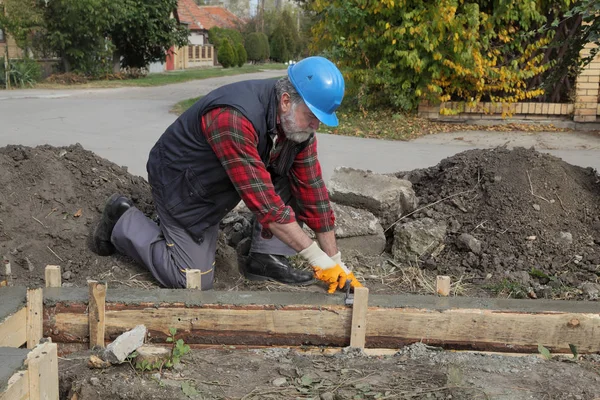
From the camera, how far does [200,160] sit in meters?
3.67

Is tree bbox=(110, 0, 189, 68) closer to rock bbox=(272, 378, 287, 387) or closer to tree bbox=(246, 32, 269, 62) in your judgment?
tree bbox=(246, 32, 269, 62)

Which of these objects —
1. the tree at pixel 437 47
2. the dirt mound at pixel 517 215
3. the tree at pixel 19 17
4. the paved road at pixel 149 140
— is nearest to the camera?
the dirt mound at pixel 517 215

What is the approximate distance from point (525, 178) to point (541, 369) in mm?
2421

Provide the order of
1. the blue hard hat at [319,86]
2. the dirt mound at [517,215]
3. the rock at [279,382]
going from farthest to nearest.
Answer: the dirt mound at [517,215], the blue hard hat at [319,86], the rock at [279,382]

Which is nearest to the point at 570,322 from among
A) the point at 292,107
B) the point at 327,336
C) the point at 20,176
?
the point at 327,336

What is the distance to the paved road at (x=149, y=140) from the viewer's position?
348 inches

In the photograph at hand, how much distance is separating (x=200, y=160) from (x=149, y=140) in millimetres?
7060

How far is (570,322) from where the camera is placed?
125 inches

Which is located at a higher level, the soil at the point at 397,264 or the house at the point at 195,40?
the house at the point at 195,40

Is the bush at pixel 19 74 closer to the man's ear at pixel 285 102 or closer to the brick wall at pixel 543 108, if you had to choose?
the brick wall at pixel 543 108

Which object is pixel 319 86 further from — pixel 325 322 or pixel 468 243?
pixel 468 243

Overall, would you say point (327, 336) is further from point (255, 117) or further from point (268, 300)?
point (255, 117)

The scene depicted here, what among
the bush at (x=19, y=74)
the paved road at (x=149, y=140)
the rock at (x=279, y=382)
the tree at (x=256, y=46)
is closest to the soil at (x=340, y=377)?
the rock at (x=279, y=382)

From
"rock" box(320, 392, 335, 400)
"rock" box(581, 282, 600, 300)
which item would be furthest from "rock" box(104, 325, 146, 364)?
"rock" box(581, 282, 600, 300)
